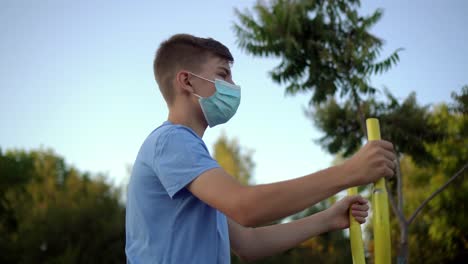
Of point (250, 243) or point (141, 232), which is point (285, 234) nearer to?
point (250, 243)

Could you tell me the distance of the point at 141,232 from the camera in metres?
1.99

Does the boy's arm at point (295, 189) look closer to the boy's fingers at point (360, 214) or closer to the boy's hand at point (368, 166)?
the boy's hand at point (368, 166)

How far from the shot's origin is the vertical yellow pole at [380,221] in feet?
6.26

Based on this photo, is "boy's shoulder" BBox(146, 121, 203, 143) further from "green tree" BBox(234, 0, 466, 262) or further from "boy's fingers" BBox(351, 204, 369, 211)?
"green tree" BBox(234, 0, 466, 262)

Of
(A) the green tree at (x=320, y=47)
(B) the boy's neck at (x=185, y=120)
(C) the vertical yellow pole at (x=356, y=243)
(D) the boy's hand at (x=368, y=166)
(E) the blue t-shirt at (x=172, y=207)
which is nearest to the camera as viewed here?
(D) the boy's hand at (x=368, y=166)

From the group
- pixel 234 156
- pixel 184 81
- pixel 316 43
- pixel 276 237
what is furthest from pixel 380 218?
pixel 234 156

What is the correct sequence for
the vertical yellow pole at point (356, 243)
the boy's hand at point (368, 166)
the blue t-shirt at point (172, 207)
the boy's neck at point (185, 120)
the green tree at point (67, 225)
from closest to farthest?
the boy's hand at point (368, 166), the blue t-shirt at point (172, 207), the vertical yellow pole at point (356, 243), the boy's neck at point (185, 120), the green tree at point (67, 225)

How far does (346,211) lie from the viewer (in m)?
2.37

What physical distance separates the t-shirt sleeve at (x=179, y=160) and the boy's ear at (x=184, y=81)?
415 mm

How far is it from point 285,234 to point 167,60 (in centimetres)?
98

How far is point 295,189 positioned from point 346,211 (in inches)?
28.1

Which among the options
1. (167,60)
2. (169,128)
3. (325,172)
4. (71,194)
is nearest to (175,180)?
(169,128)

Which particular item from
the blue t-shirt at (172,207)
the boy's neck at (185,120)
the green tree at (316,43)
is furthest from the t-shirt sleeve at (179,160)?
the green tree at (316,43)

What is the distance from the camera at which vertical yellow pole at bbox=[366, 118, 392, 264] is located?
1.91 m
